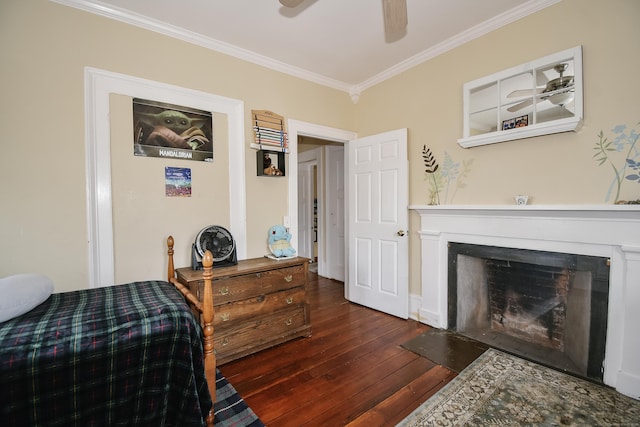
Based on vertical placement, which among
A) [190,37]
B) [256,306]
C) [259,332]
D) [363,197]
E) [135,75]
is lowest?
[259,332]

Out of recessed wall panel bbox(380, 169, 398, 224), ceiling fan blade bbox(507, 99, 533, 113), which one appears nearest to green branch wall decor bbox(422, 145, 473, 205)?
recessed wall panel bbox(380, 169, 398, 224)

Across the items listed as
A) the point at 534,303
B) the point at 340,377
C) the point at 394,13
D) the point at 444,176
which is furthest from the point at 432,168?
the point at 340,377

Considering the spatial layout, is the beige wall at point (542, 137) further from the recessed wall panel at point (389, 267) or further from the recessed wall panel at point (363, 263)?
the recessed wall panel at point (363, 263)

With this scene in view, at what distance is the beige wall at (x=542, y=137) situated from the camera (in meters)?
1.85

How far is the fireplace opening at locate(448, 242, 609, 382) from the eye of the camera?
193 cm

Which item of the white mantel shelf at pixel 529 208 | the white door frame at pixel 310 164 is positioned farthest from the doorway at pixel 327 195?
the white mantel shelf at pixel 529 208

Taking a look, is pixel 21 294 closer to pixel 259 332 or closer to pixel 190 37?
pixel 259 332

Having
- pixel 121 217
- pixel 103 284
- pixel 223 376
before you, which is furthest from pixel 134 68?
pixel 223 376

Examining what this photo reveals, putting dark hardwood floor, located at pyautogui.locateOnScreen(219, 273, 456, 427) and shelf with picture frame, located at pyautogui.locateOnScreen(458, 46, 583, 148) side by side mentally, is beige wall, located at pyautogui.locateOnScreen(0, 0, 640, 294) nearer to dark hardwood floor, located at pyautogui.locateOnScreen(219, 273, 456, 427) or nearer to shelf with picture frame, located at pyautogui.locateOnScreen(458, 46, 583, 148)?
shelf with picture frame, located at pyautogui.locateOnScreen(458, 46, 583, 148)

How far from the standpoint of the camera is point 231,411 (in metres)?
1.69

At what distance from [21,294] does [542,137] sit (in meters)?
3.34

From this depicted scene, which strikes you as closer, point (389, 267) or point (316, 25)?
point (316, 25)

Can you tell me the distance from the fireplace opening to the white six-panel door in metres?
0.56

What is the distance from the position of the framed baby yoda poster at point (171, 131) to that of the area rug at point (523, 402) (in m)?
2.53
